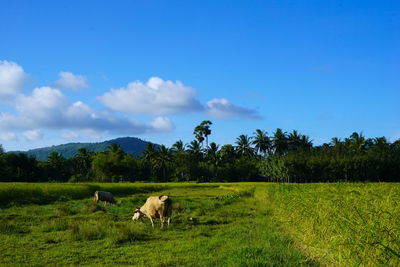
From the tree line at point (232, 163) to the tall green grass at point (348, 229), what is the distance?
55.6m

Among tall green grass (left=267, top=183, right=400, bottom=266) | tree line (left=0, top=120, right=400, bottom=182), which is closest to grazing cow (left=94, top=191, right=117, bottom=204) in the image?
tall green grass (left=267, top=183, right=400, bottom=266)

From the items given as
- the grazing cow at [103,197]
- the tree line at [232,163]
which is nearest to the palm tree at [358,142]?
the tree line at [232,163]

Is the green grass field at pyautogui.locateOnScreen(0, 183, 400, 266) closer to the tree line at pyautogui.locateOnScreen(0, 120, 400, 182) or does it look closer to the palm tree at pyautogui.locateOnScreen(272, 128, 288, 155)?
the tree line at pyautogui.locateOnScreen(0, 120, 400, 182)

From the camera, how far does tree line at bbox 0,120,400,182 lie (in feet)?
229

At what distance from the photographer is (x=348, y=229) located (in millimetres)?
6270

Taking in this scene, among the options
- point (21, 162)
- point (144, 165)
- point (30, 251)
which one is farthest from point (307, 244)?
point (144, 165)

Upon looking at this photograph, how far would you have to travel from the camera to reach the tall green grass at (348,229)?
5.43m

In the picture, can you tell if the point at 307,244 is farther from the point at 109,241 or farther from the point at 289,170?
the point at 289,170

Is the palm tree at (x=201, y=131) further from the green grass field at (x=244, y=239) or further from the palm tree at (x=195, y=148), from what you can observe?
the green grass field at (x=244, y=239)

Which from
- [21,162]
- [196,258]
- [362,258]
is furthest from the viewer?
[21,162]

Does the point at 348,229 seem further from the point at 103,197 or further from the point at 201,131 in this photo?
the point at 201,131

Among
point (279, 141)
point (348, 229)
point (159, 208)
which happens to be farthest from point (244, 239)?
point (279, 141)

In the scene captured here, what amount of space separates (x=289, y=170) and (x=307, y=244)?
66914 millimetres

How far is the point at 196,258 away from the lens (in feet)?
29.8
